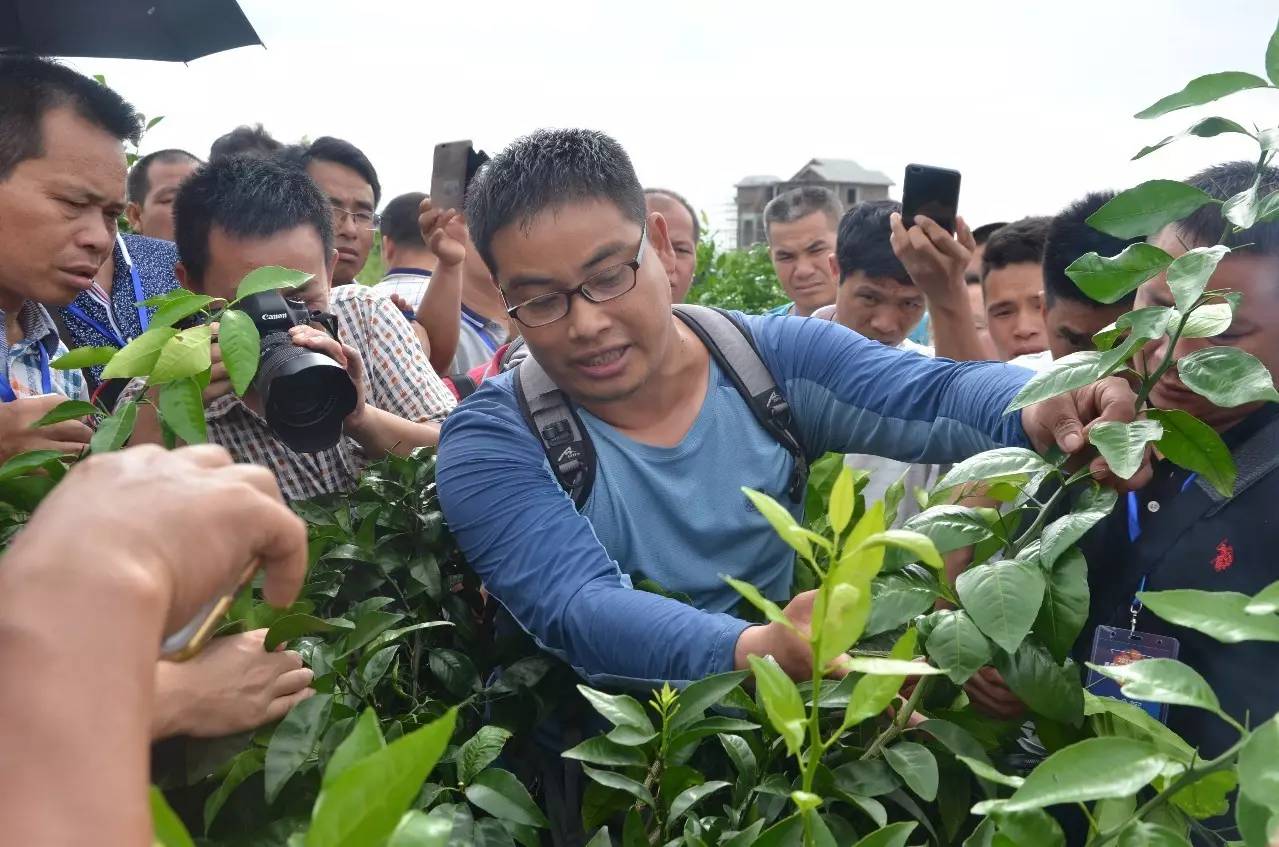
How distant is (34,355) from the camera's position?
255 cm

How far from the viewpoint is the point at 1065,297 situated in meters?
2.63

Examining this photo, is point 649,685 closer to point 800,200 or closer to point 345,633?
point 345,633

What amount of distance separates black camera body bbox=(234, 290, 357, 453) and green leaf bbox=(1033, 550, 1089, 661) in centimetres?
141

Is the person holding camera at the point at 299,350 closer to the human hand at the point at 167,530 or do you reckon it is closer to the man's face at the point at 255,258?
the man's face at the point at 255,258

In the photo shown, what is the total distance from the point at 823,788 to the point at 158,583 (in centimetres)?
79

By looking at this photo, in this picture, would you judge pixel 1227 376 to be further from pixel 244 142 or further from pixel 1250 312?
pixel 244 142

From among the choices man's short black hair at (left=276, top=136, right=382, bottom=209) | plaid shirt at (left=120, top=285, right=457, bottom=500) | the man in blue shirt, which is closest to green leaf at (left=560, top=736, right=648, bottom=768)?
the man in blue shirt

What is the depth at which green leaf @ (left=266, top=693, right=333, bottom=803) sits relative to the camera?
3.88 feet

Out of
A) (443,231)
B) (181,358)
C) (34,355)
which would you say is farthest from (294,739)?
(443,231)

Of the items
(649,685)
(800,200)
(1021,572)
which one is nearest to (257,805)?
(649,685)

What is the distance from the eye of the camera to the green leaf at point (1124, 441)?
115 centimetres

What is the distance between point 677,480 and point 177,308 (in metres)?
0.91

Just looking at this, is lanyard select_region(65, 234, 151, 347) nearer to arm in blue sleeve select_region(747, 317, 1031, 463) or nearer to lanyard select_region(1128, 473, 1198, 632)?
arm in blue sleeve select_region(747, 317, 1031, 463)

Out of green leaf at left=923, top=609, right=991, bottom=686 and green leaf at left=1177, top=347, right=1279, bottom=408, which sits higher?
green leaf at left=1177, top=347, right=1279, bottom=408
